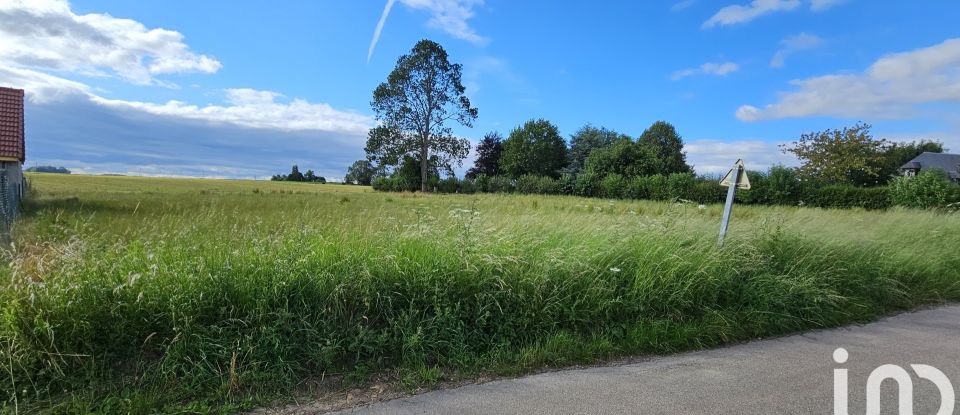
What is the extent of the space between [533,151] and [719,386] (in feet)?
196

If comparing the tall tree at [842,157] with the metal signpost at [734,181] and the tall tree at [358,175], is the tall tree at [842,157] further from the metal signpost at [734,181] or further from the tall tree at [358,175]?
the tall tree at [358,175]

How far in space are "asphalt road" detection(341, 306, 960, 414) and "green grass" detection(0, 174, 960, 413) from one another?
283 mm

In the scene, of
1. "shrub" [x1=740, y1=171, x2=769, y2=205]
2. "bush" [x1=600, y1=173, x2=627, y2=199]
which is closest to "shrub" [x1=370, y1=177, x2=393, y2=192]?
"bush" [x1=600, y1=173, x2=627, y2=199]

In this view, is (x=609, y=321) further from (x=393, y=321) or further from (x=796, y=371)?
(x=393, y=321)

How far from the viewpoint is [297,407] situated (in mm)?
2836

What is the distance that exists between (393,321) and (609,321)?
2081mm

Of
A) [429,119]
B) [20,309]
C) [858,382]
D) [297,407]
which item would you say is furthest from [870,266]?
[429,119]

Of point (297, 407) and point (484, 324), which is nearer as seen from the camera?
point (297, 407)

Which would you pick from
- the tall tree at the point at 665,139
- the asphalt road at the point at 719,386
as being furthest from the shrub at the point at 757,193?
the tall tree at the point at 665,139

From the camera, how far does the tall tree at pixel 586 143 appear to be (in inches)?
2554

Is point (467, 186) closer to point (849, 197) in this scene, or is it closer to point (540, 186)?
point (540, 186)

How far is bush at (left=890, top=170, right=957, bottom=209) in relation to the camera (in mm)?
19391

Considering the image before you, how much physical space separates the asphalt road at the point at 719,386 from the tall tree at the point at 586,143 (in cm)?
6057

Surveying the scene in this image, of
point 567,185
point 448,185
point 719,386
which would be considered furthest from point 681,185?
point 719,386
